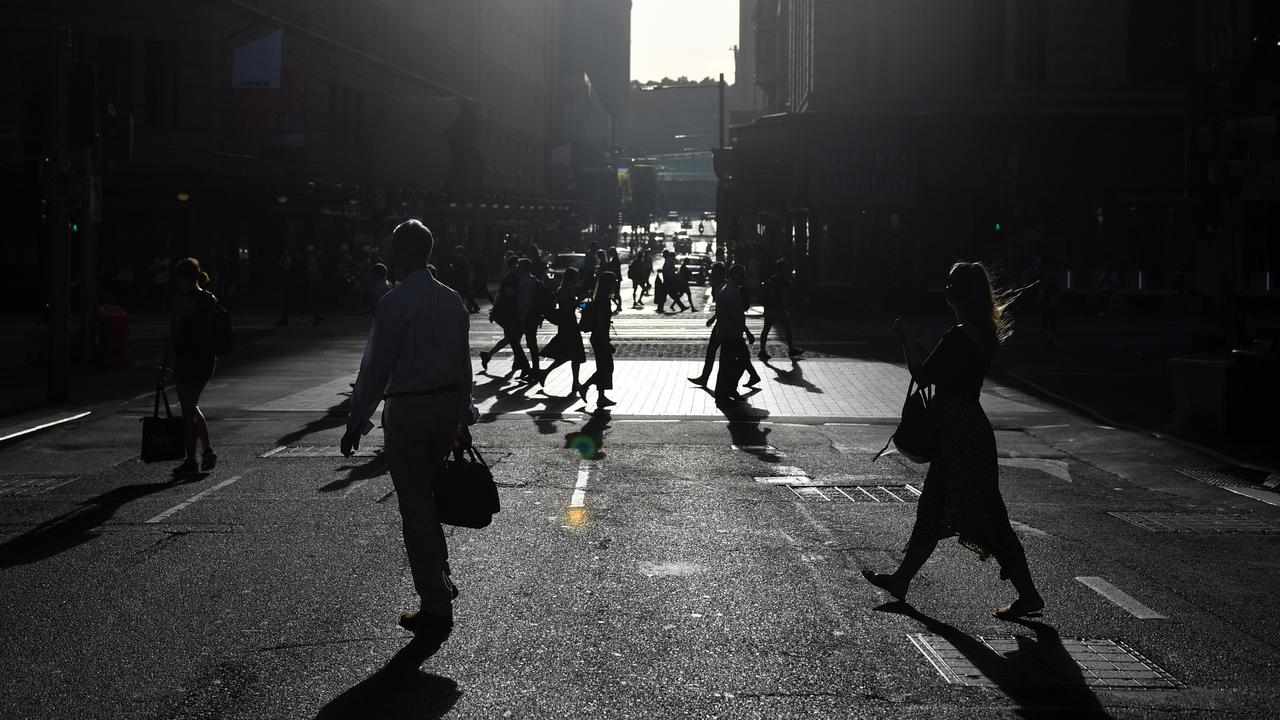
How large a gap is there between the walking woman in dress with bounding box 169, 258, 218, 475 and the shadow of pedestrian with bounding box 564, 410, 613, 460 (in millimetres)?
3359

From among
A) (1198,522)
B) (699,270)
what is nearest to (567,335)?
(1198,522)

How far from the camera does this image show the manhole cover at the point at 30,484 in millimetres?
11680

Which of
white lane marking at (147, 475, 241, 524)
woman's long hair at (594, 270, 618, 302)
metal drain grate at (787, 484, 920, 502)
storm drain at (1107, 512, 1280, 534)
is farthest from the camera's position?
woman's long hair at (594, 270, 618, 302)

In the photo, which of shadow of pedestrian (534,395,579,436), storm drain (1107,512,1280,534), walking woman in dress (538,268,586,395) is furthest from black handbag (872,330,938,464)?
walking woman in dress (538,268,586,395)

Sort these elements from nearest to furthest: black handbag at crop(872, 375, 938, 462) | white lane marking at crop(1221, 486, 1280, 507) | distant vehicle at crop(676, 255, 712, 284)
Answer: black handbag at crop(872, 375, 938, 462) < white lane marking at crop(1221, 486, 1280, 507) < distant vehicle at crop(676, 255, 712, 284)

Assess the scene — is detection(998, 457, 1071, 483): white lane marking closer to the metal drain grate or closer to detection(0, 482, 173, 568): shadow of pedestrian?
the metal drain grate

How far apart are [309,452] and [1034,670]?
8861 mm

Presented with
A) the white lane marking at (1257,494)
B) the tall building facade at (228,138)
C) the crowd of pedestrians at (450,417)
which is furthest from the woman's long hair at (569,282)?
the crowd of pedestrians at (450,417)

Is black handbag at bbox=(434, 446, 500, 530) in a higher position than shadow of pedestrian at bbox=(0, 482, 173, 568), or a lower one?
higher

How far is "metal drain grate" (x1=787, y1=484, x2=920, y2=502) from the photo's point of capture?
37.4 feet

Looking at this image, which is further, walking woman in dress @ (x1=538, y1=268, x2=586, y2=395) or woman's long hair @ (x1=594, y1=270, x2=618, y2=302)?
walking woman in dress @ (x1=538, y1=268, x2=586, y2=395)

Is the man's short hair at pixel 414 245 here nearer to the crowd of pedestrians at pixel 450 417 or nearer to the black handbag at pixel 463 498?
the crowd of pedestrians at pixel 450 417

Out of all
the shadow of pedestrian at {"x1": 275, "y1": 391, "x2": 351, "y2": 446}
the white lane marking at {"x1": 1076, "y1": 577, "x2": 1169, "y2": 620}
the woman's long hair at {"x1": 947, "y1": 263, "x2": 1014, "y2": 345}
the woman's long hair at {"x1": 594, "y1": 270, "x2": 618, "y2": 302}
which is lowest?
the shadow of pedestrian at {"x1": 275, "y1": 391, "x2": 351, "y2": 446}

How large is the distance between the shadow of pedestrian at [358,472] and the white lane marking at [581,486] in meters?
1.51
